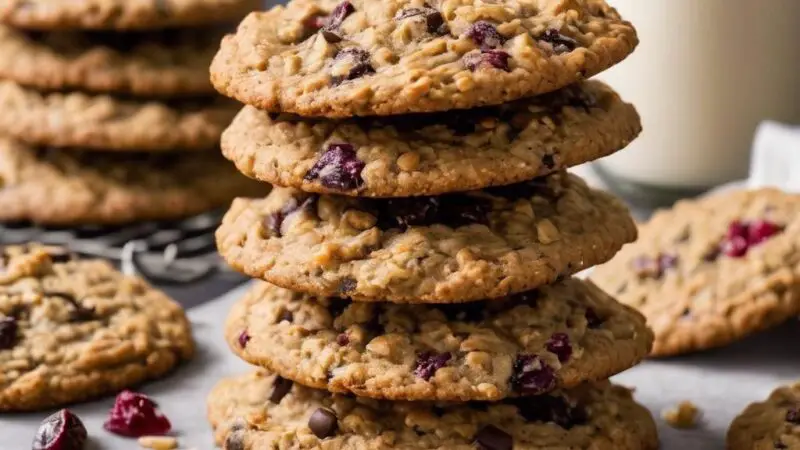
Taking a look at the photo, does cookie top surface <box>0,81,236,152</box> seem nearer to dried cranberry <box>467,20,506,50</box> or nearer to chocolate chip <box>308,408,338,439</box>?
chocolate chip <box>308,408,338,439</box>

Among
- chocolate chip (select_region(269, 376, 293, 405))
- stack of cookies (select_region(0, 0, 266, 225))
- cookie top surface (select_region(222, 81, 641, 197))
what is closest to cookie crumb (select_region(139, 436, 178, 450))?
chocolate chip (select_region(269, 376, 293, 405))

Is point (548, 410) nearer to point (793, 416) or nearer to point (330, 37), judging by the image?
point (793, 416)

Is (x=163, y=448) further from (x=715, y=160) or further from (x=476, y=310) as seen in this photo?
(x=715, y=160)

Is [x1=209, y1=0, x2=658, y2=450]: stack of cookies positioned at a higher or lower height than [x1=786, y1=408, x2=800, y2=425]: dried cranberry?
higher

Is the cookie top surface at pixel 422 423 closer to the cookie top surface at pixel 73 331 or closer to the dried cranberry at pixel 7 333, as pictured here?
the cookie top surface at pixel 73 331

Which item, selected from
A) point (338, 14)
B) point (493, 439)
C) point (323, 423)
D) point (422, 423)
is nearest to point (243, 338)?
point (323, 423)

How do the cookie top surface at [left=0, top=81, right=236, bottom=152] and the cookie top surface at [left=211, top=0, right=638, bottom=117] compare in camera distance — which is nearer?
the cookie top surface at [left=211, top=0, right=638, bottom=117]

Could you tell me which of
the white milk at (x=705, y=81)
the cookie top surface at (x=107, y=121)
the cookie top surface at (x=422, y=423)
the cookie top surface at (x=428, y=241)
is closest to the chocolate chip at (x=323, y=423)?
the cookie top surface at (x=422, y=423)
